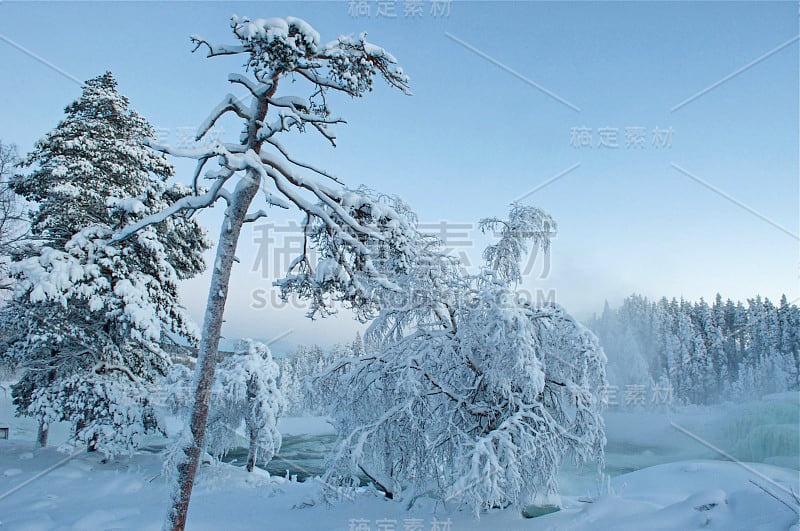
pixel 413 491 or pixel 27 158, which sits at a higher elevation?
pixel 27 158

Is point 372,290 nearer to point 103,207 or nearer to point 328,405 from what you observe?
point 328,405

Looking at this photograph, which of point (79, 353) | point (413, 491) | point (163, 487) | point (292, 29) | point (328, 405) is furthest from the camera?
point (79, 353)

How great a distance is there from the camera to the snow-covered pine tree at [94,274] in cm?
1120

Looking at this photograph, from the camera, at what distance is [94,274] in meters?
Answer: 11.1

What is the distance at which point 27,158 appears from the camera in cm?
1333

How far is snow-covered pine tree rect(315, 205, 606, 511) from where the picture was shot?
6699mm

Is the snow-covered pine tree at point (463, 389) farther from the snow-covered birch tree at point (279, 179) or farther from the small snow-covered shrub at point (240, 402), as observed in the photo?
the small snow-covered shrub at point (240, 402)

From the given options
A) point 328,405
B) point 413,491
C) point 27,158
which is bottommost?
point 413,491

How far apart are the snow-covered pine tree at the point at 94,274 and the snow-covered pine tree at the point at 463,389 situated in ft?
21.3

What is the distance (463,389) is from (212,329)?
4.31 metres

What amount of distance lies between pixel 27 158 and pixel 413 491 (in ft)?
48.6

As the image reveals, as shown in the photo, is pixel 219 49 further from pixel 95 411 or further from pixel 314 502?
pixel 95 411

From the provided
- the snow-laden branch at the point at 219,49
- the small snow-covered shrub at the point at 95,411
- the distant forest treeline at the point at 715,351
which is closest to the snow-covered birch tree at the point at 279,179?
the snow-laden branch at the point at 219,49

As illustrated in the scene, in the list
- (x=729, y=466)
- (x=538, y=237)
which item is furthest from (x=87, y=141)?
(x=729, y=466)
